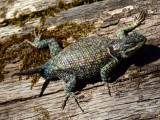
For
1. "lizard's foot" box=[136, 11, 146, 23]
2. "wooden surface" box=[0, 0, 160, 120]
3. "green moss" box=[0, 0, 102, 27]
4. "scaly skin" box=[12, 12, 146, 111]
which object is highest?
"green moss" box=[0, 0, 102, 27]

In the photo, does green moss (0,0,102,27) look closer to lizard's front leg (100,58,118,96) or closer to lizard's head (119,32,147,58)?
lizard's head (119,32,147,58)

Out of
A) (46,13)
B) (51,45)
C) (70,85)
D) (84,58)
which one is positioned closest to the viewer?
(84,58)

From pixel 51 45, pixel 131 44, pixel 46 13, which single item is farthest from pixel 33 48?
pixel 131 44

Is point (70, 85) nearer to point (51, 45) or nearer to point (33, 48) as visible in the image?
point (51, 45)

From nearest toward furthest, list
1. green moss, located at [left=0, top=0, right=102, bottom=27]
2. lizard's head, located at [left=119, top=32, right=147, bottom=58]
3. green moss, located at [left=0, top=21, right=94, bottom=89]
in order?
1. lizard's head, located at [left=119, top=32, right=147, bottom=58]
2. green moss, located at [left=0, top=21, right=94, bottom=89]
3. green moss, located at [left=0, top=0, right=102, bottom=27]

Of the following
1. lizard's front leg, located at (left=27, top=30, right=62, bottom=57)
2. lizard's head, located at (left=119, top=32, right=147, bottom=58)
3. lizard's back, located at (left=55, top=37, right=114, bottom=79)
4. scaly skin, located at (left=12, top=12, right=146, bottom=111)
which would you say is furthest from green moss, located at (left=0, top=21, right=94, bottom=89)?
lizard's head, located at (left=119, top=32, right=147, bottom=58)

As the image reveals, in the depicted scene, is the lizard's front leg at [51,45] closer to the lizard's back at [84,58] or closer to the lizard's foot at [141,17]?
the lizard's back at [84,58]

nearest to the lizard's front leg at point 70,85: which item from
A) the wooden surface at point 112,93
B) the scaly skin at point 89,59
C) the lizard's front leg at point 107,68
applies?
the scaly skin at point 89,59
